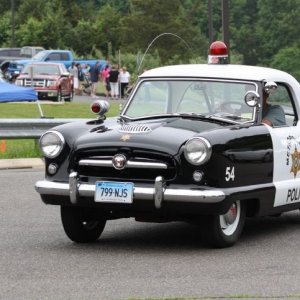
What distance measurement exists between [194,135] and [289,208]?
1611 millimetres

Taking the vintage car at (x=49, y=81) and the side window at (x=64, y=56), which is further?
the side window at (x=64, y=56)

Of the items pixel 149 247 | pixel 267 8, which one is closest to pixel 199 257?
pixel 149 247

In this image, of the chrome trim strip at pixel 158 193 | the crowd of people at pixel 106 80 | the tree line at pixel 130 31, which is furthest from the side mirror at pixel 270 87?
the tree line at pixel 130 31

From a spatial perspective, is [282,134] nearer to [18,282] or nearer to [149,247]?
[149,247]

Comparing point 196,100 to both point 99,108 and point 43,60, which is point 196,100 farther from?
point 43,60

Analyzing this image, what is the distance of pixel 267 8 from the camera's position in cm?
11688

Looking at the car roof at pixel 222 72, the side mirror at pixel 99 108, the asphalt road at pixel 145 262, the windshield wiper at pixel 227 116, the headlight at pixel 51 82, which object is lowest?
the headlight at pixel 51 82

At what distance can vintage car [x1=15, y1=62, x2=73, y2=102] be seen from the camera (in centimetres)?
4038

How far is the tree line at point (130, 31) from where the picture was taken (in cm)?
6475

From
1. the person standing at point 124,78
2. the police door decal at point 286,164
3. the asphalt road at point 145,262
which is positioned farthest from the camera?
the person standing at point 124,78

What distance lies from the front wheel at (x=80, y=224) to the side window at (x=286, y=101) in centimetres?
208

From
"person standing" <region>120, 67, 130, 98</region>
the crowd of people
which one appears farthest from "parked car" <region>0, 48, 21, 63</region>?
"person standing" <region>120, 67, 130, 98</region>

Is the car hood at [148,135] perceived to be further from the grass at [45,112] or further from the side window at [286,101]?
the grass at [45,112]

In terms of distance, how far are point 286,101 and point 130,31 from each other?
59.1 m
